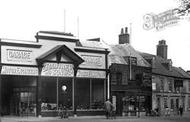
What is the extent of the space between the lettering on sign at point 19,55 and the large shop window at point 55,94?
2.55m

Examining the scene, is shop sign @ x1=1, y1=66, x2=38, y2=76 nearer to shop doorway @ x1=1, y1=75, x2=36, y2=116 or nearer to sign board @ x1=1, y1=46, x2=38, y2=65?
sign board @ x1=1, y1=46, x2=38, y2=65

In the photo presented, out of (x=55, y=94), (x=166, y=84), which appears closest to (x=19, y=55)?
(x=55, y=94)

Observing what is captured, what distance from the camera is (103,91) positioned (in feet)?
137

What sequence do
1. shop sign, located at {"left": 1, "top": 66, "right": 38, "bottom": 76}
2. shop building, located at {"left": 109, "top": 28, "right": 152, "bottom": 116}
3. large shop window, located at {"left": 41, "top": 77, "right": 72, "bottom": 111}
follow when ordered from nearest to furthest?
1. shop sign, located at {"left": 1, "top": 66, "right": 38, "bottom": 76}
2. large shop window, located at {"left": 41, "top": 77, "right": 72, "bottom": 111}
3. shop building, located at {"left": 109, "top": 28, "right": 152, "bottom": 116}

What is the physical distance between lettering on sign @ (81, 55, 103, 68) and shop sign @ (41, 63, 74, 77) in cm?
177

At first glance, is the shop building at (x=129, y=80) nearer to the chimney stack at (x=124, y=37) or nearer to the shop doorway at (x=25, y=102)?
the chimney stack at (x=124, y=37)

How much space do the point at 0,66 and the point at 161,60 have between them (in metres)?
29.7

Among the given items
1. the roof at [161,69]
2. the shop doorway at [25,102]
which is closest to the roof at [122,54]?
the roof at [161,69]

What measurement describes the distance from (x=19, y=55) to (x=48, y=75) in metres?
3.31

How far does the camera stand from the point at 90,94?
135ft

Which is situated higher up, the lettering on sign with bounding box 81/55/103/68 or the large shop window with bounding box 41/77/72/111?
the lettering on sign with bounding box 81/55/103/68

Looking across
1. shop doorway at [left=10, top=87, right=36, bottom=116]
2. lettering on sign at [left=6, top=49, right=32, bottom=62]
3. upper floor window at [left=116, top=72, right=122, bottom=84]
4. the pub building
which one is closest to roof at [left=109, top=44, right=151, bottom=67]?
upper floor window at [left=116, top=72, right=122, bottom=84]

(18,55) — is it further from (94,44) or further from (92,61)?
(94,44)

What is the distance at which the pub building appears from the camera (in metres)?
36.1
